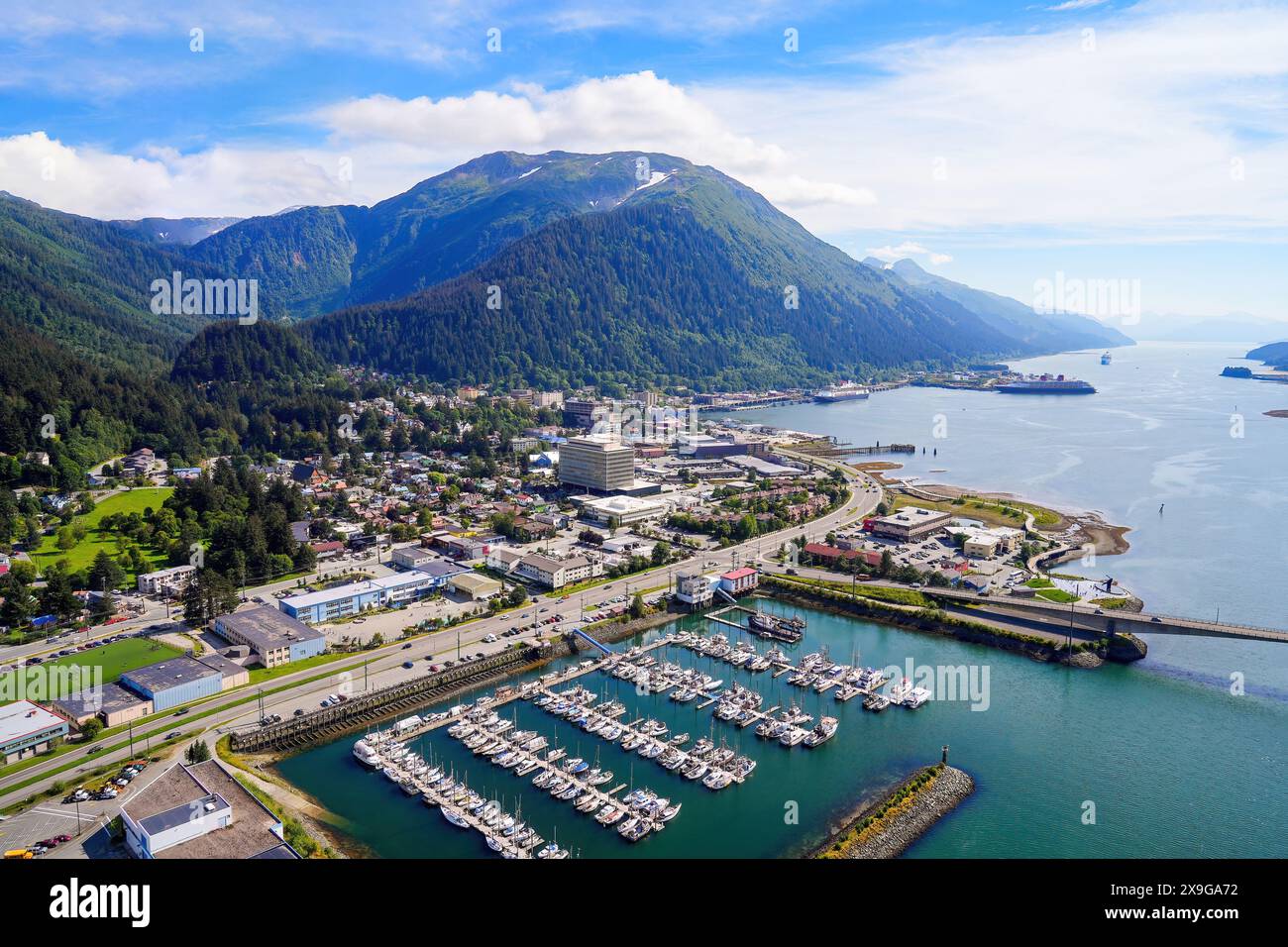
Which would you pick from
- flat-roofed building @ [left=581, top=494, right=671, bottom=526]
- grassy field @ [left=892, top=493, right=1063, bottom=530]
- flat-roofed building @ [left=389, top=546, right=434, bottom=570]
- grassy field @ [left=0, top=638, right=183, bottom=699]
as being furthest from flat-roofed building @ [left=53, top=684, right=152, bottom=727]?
grassy field @ [left=892, top=493, right=1063, bottom=530]

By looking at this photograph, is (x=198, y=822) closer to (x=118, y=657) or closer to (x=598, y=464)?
(x=118, y=657)

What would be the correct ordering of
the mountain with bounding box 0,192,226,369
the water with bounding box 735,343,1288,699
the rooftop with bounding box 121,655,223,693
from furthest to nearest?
the mountain with bounding box 0,192,226,369 → the water with bounding box 735,343,1288,699 → the rooftop with bounding box 121,655,223,693

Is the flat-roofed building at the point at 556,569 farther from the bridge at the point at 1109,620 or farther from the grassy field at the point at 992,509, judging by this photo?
the grassy field at the point at 992,509

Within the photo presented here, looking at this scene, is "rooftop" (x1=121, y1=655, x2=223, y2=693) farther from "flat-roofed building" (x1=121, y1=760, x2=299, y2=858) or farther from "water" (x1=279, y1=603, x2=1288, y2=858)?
"flat-roofed building" (x1=121, y1=760, x2=299, y2=858)

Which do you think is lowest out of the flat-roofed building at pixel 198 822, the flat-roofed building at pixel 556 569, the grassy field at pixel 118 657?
the flat-roofed building at pixel 198 822

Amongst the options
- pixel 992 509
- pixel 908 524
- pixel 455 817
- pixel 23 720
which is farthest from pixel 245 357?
pixel 455 817

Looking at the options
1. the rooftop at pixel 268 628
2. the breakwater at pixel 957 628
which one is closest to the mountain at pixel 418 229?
the breakwater at pixel 957 628
